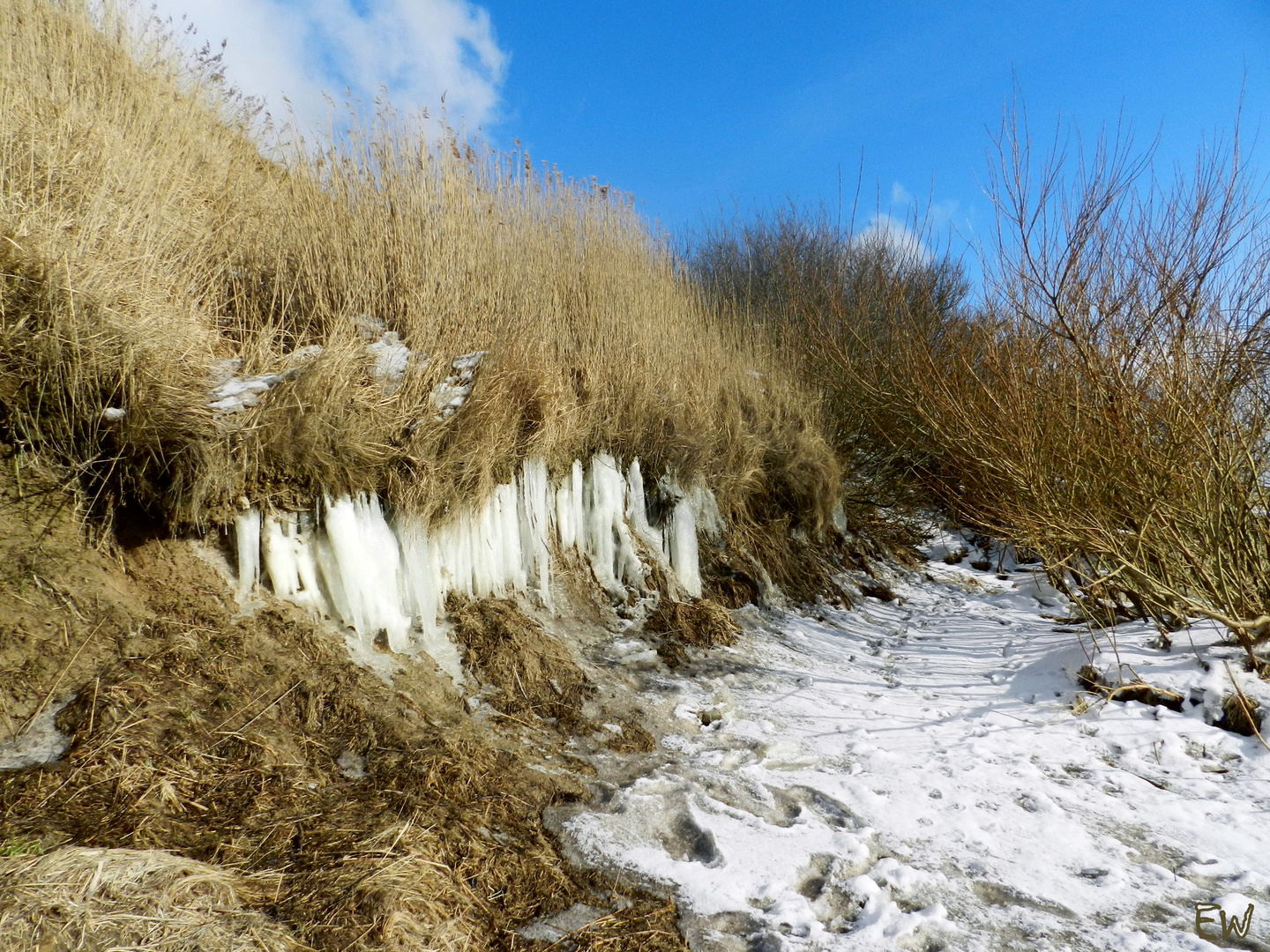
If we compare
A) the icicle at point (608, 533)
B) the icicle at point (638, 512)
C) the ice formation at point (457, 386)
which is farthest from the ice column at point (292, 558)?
the icicle at point (638, 512)

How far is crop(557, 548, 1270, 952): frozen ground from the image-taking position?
2.20 meters

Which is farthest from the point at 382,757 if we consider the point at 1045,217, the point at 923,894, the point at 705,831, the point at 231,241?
the point at 1045,217

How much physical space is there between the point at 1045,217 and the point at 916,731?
11.4ft

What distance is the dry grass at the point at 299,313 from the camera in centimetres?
279

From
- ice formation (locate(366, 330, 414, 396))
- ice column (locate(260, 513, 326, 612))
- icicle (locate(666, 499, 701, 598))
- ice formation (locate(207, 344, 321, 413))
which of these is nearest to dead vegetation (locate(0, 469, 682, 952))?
ice column (locate(260, 513, 326, 612))

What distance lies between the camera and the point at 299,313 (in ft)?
13.3

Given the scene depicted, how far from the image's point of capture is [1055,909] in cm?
225

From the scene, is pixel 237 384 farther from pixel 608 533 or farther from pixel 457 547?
pixel 608 533

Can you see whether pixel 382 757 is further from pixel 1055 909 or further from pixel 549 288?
pixel 549 288

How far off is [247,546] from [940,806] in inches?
120

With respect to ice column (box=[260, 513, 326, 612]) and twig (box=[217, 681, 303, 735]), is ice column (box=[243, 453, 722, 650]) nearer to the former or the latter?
ice column (box=[260, 513, 326, 612])
